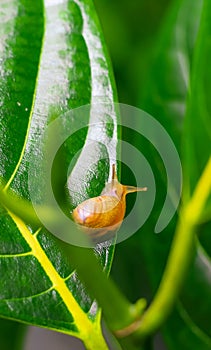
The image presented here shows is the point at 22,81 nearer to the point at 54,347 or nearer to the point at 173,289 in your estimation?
the point at 173,289

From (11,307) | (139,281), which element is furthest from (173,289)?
(139,281)

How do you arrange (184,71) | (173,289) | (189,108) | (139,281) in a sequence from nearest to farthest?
(173,289), (189,108), (184,71), (139,281)

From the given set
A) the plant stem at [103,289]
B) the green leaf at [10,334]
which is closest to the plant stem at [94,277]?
A: the plant stem at [103,289]

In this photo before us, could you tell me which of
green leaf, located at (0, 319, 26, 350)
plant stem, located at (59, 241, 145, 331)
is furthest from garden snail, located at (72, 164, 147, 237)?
green leaf, located at (0, 319, 26, 350)

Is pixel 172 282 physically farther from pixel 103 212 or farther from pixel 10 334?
pixel 10 334

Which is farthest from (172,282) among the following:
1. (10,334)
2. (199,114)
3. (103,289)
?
(10,334)

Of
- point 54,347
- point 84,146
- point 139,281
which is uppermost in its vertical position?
→ point 84,146

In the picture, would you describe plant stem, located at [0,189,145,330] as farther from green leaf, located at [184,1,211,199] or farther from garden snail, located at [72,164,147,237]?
green leaf, located at [184,1,211,199]
